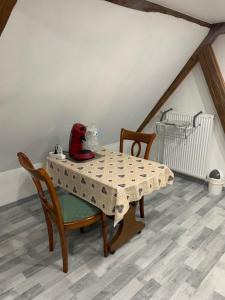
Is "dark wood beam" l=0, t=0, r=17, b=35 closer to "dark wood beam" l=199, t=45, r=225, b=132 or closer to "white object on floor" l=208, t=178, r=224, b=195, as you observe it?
"dark wood beam" l=199, t=45, r=225, b=132

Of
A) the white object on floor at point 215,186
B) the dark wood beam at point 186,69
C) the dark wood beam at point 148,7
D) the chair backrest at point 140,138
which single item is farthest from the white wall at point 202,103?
the chair backrest at point 140,138

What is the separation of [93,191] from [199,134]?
185 centimetres

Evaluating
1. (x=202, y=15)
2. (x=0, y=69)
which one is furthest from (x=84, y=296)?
(x=202, y=15)

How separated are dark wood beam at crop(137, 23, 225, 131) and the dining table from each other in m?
1.41

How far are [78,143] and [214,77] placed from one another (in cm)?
176

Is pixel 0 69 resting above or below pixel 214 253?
above

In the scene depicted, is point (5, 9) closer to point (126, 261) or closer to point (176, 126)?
point (126, 261)

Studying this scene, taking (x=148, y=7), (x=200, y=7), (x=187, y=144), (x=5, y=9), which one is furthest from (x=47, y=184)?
(x=187, y=144)

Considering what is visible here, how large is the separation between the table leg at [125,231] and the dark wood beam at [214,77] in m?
1.63

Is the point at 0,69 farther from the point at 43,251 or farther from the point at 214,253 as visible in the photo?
the point at 214,253

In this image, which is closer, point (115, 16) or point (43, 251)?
point (115, 16)

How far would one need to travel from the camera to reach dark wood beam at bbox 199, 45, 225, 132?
9.16 ft

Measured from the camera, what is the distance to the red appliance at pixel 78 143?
7.18 feet

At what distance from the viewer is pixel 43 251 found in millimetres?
1995
